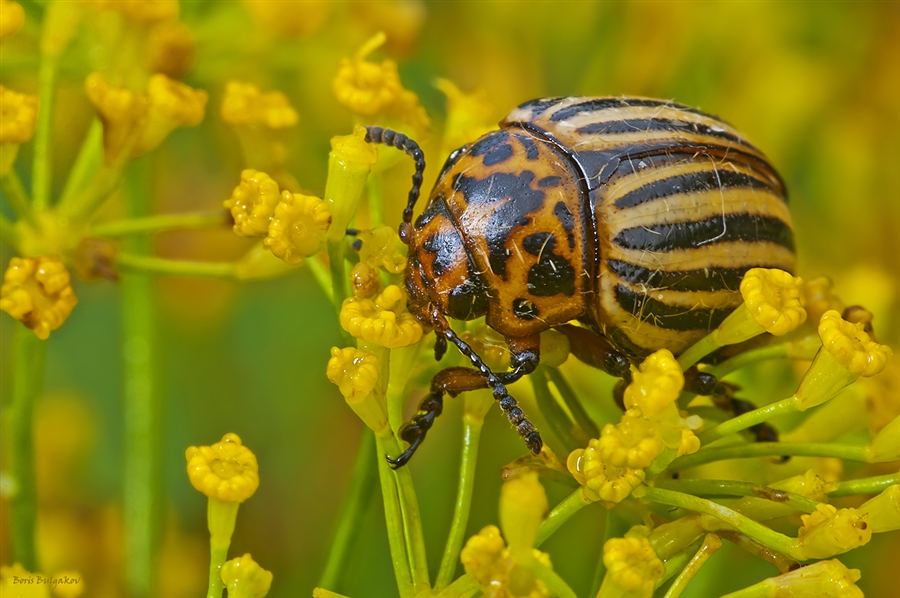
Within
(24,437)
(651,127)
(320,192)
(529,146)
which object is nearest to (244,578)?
(24,437)

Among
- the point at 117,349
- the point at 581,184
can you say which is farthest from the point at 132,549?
the point at 581,184

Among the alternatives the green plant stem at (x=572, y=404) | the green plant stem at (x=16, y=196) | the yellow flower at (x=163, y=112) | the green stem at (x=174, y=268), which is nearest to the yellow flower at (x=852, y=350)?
the green plant stem at (x=572, y=404)

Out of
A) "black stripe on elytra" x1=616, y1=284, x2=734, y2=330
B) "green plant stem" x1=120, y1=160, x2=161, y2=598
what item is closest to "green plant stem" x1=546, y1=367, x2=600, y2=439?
"black stripe on elytra" x1=616, y1=284, x2=734, y2=330

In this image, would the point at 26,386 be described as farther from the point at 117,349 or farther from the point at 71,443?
the point at 117,349

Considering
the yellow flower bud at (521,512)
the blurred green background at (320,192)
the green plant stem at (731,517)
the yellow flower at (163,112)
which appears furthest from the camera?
the blurred green background at (320,192)

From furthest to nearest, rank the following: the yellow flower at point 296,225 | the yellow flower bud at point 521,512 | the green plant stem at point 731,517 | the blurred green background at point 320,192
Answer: the blurred green background at point 320,192
the yellow flower at point 296,225
the green plant stem at point 731,517
the yellow flower bud at point 521,512

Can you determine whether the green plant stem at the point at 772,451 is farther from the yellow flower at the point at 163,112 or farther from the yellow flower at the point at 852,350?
the yellow flower at the point at 163,112
